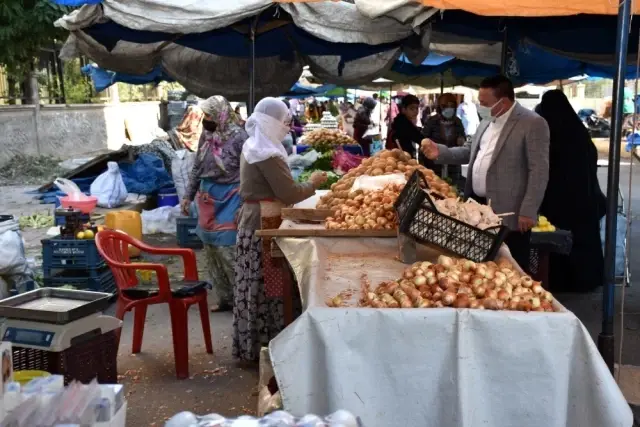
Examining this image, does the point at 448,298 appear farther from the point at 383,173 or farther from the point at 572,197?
the point at 572,197

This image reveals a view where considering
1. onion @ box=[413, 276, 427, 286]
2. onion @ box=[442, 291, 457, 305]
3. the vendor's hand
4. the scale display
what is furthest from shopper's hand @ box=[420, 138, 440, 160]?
the scale display

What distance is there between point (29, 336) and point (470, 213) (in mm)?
2391

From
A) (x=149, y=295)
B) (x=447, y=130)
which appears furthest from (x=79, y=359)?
(x=447, y=130)

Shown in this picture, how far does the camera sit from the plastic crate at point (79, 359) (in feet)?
11.8

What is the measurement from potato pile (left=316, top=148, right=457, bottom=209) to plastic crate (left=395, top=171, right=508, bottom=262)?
116 cm

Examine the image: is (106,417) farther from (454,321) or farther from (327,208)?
(327,208)

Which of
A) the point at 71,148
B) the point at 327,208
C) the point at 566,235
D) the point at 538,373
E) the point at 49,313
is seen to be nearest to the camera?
the point at 538,373

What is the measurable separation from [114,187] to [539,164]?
7.35m

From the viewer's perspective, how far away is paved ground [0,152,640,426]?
462 cm

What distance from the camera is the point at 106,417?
2391mm

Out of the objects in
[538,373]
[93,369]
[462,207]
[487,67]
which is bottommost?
[93,369]

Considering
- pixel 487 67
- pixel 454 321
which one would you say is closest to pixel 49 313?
pixel 454 321

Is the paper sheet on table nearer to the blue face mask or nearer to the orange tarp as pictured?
the orange tarp

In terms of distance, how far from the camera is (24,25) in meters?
13.4
